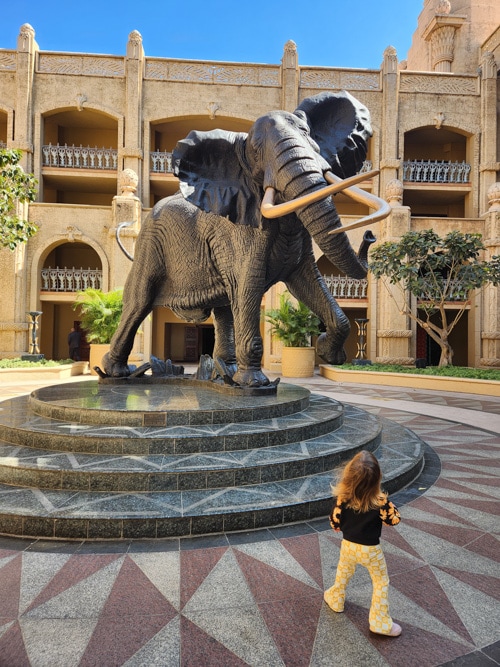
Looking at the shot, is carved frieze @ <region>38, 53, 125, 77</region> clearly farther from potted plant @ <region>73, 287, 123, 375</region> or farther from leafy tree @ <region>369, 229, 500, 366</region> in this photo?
leafy tree @ <region>369, 229, 500, 366</region>

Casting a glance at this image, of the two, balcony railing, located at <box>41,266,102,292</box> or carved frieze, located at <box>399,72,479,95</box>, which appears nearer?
balcony railing, located at <box>41,266,102,292</box>

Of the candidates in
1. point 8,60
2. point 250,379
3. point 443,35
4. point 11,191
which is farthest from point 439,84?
point 250,379

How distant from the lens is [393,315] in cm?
1500

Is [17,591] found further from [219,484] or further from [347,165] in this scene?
[347,165]

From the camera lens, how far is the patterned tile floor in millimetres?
1469

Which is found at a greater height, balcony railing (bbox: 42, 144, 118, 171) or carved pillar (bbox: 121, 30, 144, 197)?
carved pillar (bbox: 121, 30, 144, 197)

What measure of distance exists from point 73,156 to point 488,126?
15.4 m

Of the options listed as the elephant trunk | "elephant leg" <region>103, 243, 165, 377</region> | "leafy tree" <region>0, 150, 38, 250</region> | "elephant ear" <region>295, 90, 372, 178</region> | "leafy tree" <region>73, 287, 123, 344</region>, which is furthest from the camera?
"leafy tree" <region>73, 287, 123, 344</region>

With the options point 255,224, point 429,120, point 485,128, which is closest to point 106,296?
point 255,224

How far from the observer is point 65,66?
15180 millimetres

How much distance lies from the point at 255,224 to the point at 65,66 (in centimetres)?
1567

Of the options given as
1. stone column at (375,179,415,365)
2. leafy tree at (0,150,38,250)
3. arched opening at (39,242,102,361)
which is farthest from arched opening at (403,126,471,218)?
arched opening at (39,242,102,361)

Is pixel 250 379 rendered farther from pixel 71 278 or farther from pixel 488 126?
pixel 488 126

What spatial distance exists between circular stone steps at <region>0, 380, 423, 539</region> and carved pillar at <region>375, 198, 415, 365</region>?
37.6ft
